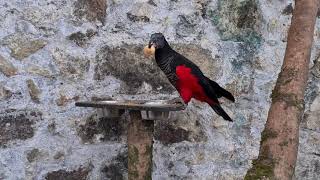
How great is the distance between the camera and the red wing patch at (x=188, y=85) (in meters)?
2.17

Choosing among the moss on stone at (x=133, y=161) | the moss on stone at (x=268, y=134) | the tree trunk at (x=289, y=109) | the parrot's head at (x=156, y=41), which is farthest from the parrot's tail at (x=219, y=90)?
the moss on stone at (x=268, y=134)

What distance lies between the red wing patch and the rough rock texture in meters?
0.27

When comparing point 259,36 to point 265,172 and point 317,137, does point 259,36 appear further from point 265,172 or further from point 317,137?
point 265,172

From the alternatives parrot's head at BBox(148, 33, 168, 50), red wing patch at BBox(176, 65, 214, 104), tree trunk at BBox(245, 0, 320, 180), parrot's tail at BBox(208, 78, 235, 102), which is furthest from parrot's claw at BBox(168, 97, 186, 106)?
tree trunk at BBox(245, 0, 320, 180)

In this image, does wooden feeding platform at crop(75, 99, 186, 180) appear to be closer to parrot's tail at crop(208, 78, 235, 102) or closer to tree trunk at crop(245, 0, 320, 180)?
parrot's tail at crop(208, 78, 235, 102)

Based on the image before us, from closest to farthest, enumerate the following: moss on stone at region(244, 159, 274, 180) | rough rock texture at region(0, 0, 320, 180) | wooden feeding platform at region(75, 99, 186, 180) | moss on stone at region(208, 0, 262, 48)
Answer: moss on stone at region(244, 159, 274, 180) < wooden feeding platform at region(75, 99, 186, 180) < rough rock texture at region(0, 0, 320, 180) < moss on stone at region(208, 0, 262, 48)

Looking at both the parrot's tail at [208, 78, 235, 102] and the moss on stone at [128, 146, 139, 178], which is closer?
the moss on stone at [128, 146, 139, 178]

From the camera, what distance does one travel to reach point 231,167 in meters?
2.60

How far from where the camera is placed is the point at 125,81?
243 cm

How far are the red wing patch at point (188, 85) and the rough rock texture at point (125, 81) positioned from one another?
27 cm

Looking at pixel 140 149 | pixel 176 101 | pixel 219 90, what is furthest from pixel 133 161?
pixel 219 90

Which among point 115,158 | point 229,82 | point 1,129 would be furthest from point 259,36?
point 1,129

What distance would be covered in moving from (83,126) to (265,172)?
47.6 inches

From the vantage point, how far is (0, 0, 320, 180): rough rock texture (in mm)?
2273
